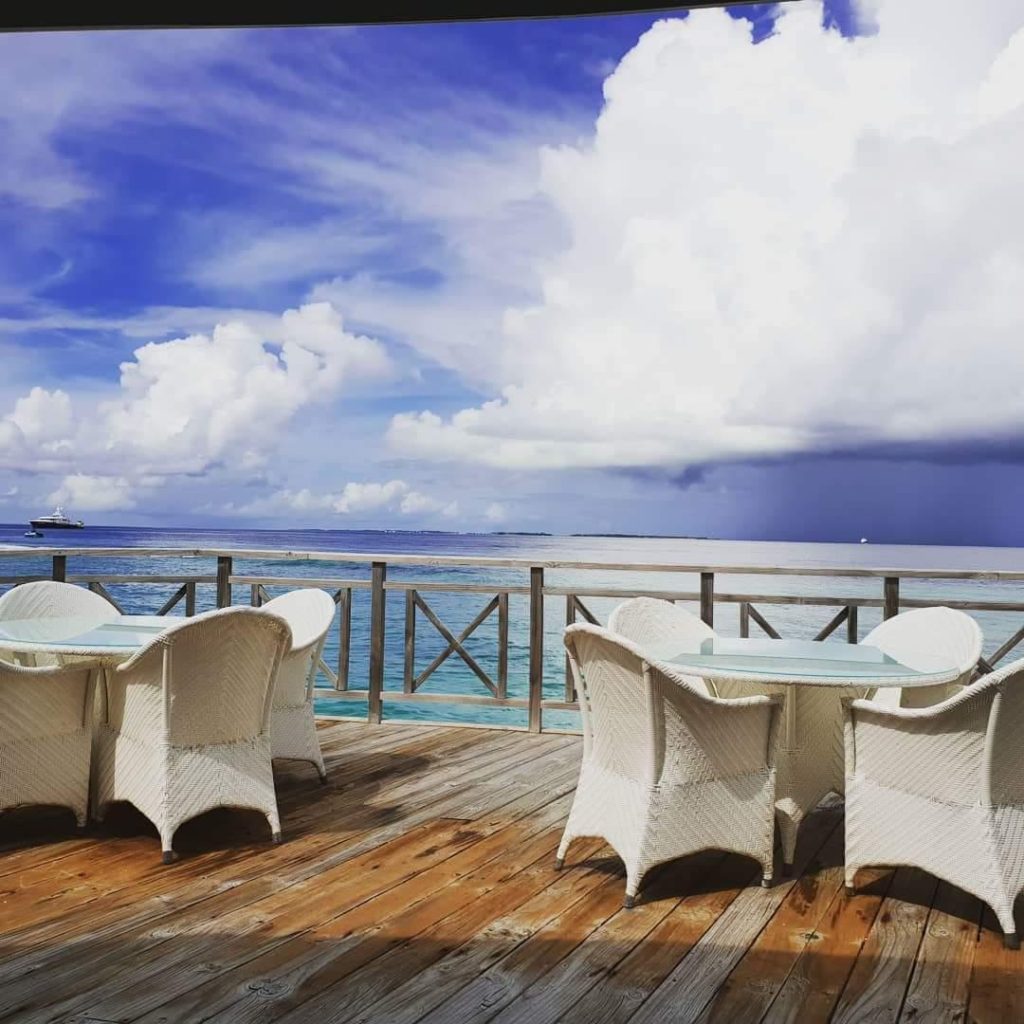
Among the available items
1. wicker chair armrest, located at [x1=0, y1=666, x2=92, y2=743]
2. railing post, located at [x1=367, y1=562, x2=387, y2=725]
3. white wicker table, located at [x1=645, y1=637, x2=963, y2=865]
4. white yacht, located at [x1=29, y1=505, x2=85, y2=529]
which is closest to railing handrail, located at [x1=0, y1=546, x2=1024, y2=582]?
railing post, located at [x1=367, y1=562, x2=387, y2=725]

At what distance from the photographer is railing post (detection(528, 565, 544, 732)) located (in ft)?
18.3

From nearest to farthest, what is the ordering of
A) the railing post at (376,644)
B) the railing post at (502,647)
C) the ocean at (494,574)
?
the railing post at (376,644)
the railing post at (502,647)
the ocean at (494,574)

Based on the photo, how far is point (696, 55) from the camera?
2394cm

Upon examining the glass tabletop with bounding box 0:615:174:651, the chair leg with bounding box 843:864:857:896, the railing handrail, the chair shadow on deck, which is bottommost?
the chair shadow on deck

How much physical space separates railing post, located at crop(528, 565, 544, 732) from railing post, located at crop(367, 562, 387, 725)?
870 mm

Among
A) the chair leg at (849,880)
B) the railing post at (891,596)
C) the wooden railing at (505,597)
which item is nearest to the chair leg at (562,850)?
the chair leg at (849,880)

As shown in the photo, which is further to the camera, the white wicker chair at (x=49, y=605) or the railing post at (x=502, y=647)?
the railing post at (x=502, y=647)

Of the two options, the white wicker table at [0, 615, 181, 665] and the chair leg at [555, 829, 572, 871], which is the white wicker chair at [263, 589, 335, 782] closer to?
the white wicker table at [0, 615, 181, 665]

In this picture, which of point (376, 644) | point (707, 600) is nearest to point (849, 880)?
point (707, 600)

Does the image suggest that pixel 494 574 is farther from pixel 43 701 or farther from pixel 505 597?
pixel 43 701

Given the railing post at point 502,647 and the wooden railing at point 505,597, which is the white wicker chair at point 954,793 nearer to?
the wooden railing at point 505,597

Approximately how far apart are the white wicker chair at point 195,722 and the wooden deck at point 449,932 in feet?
0.57

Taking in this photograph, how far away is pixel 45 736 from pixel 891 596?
160 inches

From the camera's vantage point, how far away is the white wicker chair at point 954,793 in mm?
2688
